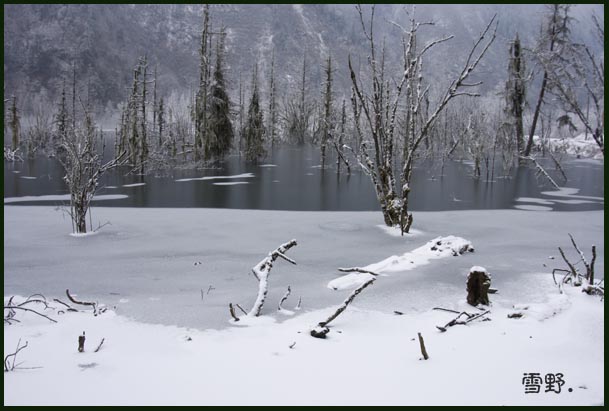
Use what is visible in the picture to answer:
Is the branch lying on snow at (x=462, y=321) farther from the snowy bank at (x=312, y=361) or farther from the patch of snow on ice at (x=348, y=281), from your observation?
the patch of snow on ice at (x=348, y=281)

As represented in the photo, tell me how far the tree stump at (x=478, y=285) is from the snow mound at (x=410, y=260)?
1.22 meters

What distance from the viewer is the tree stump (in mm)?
4703

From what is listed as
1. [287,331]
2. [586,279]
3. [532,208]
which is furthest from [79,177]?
[532,208]

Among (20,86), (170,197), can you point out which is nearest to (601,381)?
(170,197)

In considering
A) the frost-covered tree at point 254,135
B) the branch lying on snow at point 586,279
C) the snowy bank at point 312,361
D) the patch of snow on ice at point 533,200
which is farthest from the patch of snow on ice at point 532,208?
the frost-covered tree at point 254,135

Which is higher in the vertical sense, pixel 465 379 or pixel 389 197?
pixel 389 197

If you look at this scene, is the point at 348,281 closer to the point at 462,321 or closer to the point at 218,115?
the point at 462,321

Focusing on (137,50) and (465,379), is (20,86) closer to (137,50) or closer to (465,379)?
(137,50)

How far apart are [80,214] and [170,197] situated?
8.07 metres

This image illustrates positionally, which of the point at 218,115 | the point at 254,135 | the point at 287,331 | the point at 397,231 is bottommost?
the point at 287,331

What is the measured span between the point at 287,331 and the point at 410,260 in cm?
296

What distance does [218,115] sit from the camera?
33.1m

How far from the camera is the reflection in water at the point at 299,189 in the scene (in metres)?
14.8

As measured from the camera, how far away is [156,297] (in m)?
5.04
